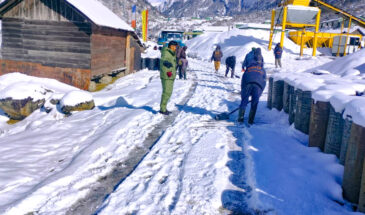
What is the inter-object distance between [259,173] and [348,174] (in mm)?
1108

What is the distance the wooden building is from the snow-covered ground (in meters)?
5.70

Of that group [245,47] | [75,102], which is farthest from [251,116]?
[245,47]

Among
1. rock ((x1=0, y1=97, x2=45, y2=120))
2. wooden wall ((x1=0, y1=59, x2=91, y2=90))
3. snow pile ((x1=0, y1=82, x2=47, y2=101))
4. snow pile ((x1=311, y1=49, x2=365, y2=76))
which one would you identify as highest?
snow pile ((x1=311, y1=49, x2=365, y2=76))

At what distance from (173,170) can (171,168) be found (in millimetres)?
75

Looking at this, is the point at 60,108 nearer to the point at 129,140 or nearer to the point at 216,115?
the point at 129,140

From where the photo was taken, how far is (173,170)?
13.1 feet

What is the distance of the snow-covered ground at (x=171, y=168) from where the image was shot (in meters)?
3.15

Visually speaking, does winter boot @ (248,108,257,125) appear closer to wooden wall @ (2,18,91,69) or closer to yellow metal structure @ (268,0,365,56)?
wooden wall @ (2,18,91,69)

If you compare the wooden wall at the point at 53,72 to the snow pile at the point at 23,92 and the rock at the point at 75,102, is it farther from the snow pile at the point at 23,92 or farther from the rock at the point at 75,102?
the rock at the point at 75,102

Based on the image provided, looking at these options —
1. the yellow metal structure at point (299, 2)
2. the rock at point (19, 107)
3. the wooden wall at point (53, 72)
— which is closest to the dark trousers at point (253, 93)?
the rock at point (19, 107)

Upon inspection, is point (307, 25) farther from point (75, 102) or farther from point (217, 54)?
point (75, 102)

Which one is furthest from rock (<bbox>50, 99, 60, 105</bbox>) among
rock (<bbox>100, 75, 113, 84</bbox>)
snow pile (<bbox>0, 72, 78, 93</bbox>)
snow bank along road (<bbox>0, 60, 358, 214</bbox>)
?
rock (<bbox>100, 75, 113, 84</bbox>)

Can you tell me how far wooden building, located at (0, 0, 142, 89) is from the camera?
1193 cm

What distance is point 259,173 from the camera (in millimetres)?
3869
